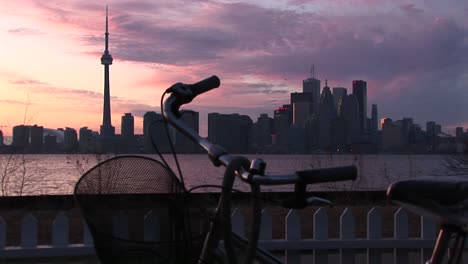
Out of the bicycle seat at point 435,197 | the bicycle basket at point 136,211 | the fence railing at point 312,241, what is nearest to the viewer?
the bicycle basket at point 136,211

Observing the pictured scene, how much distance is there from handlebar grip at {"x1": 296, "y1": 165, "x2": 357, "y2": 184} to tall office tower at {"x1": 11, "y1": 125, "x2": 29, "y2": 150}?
8.66m

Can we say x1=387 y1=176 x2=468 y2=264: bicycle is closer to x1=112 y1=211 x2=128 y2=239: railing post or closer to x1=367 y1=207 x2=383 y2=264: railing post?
x1=112 y1=211 x2=128 y2=239: railing post

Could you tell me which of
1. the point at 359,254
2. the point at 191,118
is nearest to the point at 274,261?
the point at 191,118

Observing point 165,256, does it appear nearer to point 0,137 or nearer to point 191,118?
point 191,118

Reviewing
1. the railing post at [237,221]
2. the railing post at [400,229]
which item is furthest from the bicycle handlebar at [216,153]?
the railing post at [400,229]

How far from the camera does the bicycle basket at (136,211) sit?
178cm

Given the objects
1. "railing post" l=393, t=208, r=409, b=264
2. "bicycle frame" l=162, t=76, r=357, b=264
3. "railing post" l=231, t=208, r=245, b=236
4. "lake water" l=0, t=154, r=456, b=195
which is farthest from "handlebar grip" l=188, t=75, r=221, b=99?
"lake water" l=0, t=154, r=456, b=195

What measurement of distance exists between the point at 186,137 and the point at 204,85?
0.23 m

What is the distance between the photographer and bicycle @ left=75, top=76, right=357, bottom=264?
156cm

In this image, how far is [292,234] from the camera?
15.2ft

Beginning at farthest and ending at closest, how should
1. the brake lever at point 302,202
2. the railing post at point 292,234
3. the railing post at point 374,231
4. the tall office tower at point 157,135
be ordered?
the railing post at point 374,231, the railing post at point 292,234, the tall office tower at point 157,135, the brake lever at point 302,202

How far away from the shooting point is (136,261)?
72.2 inches

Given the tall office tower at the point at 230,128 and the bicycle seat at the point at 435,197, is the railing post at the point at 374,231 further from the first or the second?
the bicycle seat at the point at 435,197

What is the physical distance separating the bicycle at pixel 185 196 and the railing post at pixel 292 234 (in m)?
2.68
